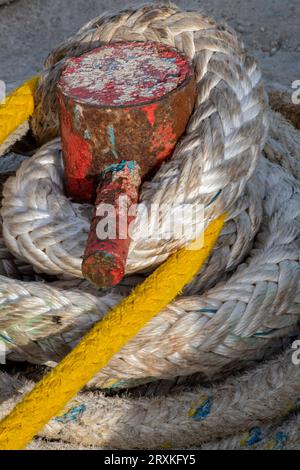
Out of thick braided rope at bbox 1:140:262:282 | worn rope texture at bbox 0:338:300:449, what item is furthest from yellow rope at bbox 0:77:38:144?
worn rope texture at bbox 0:338:300:449

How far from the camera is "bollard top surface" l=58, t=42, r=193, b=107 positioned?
97cm

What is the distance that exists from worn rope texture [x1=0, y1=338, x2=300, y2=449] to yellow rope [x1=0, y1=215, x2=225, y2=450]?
0.19 m

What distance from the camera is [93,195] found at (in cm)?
107

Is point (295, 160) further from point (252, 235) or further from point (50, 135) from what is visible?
point (50, 135)

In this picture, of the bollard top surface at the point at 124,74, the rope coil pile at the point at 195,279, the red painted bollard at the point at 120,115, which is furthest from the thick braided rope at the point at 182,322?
the bollard top surface at the point at 124,74

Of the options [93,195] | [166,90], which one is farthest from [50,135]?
[166,90]

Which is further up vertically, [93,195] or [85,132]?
[85,132]

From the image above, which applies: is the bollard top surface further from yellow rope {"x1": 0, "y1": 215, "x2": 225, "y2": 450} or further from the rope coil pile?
yellow rope {"x1": 0, "y1": 215, "x2": 225, "y2": 450}

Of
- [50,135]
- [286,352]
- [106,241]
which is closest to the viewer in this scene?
[106,241]

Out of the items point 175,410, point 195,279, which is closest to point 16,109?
point 195,279

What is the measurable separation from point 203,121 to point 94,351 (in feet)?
1.22

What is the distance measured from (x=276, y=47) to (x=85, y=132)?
1.98 meters

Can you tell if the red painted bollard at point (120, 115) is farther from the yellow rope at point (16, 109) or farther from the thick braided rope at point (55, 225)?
the yellow rope at point (16, 109)

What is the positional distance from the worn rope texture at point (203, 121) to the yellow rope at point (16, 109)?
122mm
